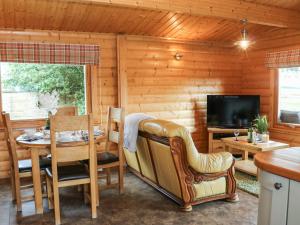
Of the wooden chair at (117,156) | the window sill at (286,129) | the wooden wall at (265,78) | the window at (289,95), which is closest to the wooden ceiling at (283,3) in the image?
the wooden wall at (265,78)

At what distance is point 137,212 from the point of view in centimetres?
316

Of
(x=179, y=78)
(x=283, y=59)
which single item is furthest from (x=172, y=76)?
(x=283, y=59)

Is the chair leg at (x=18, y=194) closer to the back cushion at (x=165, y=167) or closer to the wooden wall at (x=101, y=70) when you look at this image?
the wooden wall at (x=101, y=70)

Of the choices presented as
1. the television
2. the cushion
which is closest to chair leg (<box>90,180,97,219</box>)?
the cushion

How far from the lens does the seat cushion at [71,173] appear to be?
287 cm

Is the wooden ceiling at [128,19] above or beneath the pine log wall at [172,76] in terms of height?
above

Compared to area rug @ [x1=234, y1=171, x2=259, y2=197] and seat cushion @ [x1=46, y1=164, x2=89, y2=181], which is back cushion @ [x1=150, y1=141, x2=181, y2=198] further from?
area rug @ [x1=234, y1=171, x2=259, y2=197]

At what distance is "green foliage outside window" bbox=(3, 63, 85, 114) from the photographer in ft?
14.3

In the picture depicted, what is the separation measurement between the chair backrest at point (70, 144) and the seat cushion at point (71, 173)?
112 millimetres

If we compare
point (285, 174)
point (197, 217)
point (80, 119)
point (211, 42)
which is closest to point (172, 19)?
point (211, 42)

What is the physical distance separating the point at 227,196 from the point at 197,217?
0.57 m

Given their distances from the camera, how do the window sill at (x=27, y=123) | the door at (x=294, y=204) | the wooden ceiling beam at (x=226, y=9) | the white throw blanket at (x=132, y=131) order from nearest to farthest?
the door at (x=294, y=204), the wooden ceiling beam at (x=226, y=9), the white throw blanket at (x=132, y=131), the window sill at (x=27, y=123)

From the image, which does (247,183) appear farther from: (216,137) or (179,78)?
(179,78)

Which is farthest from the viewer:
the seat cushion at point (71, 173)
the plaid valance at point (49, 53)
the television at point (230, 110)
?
the television at point (230, 110)
